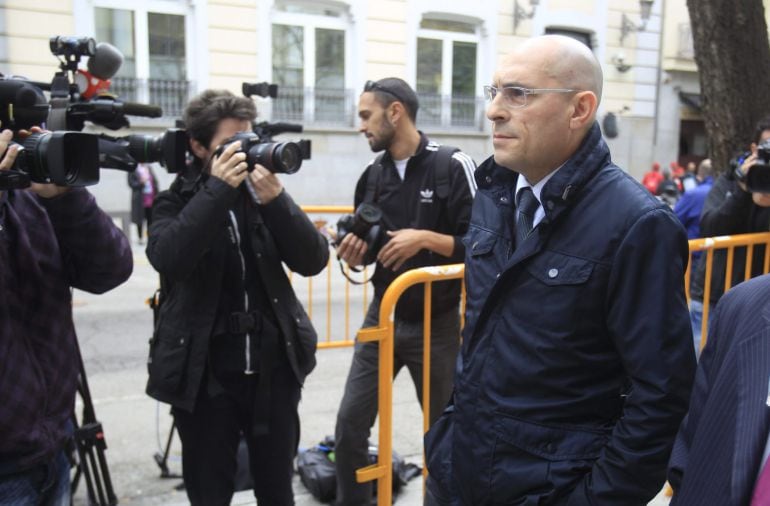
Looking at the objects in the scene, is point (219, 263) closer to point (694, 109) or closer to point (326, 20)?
point (326, 20)

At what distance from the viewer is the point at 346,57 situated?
15.4 metres

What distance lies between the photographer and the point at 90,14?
13.0 m

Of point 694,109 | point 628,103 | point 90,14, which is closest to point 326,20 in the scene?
point 90,14

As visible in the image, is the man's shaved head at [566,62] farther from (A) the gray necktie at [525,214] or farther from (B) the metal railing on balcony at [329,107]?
(B) the metal railing on balcony at [329,107]

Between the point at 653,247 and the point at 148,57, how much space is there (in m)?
13.8

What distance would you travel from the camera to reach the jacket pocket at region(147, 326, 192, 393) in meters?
2.49

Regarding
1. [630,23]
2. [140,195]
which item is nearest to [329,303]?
[140,195]

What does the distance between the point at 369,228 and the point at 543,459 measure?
5.31 ft

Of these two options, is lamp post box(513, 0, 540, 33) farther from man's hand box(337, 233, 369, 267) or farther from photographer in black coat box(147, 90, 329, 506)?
photographer in black coat box(147, 90, 329, 506)

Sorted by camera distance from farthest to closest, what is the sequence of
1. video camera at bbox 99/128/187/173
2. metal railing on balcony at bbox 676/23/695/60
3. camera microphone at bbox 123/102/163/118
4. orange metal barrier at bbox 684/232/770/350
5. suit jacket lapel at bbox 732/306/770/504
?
metal railing on balcony at bbox 676/23/695/60 < orange metal barrier at bbox 684/232/770/350 < camera microphone at bbox 123/102/163/118 < video camera at bbox 99/128/187/173 < suit jacket lapel at bbox 732/306/770/504

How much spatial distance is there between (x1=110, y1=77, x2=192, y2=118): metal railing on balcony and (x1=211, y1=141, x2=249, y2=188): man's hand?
11954 millimetres

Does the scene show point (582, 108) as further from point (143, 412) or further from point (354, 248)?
→ point (143, 412)

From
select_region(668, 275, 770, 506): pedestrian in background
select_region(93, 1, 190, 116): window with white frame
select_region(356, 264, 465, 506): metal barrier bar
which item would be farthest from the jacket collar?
select_region(93, 1, 190, 116): window with white frame

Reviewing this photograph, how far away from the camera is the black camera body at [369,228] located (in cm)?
313
